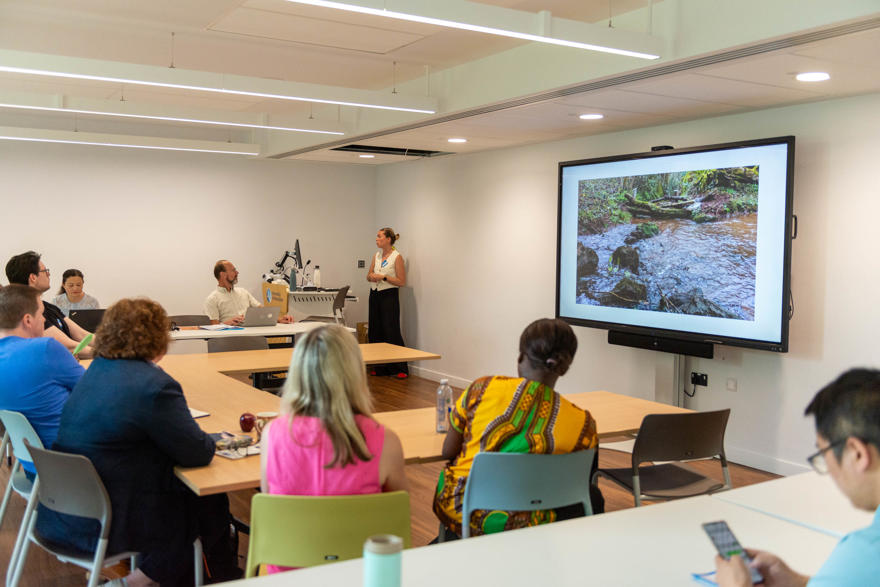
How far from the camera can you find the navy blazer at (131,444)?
8.66ft

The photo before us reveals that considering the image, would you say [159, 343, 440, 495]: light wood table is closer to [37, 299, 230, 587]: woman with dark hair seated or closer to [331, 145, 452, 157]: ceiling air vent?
[37, 299, 230, 587]: woman with dark hair seated

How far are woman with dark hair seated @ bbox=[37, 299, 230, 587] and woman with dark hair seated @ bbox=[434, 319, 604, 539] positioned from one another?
0.90 meters

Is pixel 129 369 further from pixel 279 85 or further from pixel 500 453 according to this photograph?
pixel 279 85

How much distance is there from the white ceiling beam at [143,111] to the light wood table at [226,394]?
201cm

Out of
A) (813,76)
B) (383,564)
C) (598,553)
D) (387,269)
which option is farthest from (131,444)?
(387,269)

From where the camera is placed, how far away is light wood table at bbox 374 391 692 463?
10.1ft

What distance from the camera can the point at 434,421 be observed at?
11.6ft

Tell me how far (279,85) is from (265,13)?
61cm

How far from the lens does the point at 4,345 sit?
129 inches

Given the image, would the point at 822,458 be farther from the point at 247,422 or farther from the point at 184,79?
the point at 184,79

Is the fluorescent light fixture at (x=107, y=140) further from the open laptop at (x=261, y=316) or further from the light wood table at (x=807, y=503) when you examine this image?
the light wood table at (x=807, y=503)

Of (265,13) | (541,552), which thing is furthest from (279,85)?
(541,552)

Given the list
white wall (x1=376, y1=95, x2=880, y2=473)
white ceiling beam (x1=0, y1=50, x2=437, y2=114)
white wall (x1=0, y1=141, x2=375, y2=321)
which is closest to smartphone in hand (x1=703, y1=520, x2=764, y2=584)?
white wall (x1=376, y1=95, x2=880, y2=473)

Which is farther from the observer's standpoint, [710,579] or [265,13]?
[265,13]
